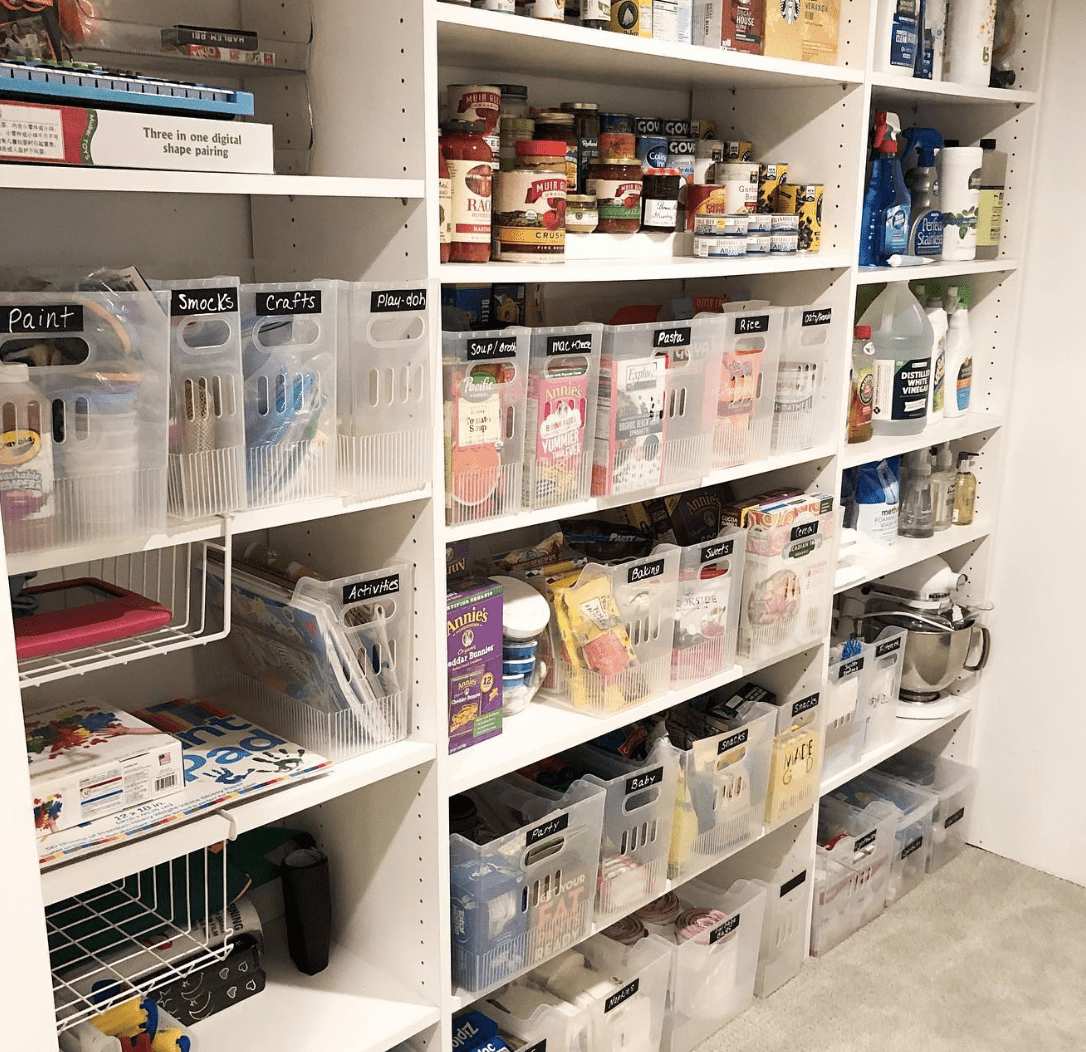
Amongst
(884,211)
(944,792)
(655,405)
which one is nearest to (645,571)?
(655,405)

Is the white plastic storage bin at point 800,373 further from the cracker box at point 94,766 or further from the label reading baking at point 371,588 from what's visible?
the cracker box at point 94,766

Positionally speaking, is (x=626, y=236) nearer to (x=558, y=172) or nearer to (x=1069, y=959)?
(x=558, y=172)

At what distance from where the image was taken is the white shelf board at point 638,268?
1597 mm

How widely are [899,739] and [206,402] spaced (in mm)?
2020

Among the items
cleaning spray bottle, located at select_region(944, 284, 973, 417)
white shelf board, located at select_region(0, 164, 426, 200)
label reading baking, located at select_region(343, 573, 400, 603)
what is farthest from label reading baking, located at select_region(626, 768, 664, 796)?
cleaning spray bottle, located at select_region(944, 284, 973, 417)

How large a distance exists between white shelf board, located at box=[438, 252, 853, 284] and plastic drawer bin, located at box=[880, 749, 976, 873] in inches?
56.3

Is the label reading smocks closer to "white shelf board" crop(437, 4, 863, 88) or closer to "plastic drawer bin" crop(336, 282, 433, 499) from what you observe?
"white shelf board" crop(437, 4, 863, 88)

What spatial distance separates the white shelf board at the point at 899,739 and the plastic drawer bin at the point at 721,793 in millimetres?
318

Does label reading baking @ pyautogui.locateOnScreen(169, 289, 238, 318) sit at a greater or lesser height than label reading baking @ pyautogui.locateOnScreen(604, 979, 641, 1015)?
greater

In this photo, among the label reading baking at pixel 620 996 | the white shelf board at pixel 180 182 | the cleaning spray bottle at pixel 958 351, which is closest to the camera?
the white shelf board at pixel 180 182

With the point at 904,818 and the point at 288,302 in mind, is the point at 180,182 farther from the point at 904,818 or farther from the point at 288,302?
the point at 904,818

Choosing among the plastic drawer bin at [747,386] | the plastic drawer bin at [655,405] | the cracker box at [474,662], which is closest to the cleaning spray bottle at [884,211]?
the plastic drawer bin at [747,386]

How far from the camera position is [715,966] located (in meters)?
2.27

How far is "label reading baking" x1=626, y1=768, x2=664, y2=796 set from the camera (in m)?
2.01
